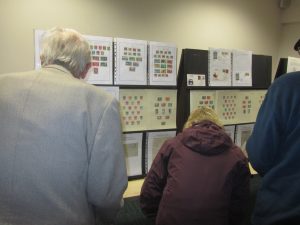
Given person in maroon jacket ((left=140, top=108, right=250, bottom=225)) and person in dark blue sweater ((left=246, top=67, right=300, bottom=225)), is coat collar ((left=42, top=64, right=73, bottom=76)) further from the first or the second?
person in dark blue sweater ((left=246, top=67, right=300, bottom=225))

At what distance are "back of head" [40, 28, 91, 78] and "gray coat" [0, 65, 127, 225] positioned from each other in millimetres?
57

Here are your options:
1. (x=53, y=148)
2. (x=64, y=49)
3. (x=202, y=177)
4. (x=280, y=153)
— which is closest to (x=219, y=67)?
(x=202, y=177)

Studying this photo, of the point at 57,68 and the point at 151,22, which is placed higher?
the point at 151,22

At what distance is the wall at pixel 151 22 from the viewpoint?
2.36m

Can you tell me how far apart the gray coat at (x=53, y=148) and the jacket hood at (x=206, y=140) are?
1.84 feet

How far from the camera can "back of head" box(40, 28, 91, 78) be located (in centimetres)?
123

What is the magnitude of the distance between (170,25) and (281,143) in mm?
2016

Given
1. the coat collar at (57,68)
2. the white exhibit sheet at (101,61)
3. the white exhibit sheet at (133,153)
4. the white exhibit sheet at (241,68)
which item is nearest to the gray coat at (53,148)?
the coat collar at (57,68)

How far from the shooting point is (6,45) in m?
2.32

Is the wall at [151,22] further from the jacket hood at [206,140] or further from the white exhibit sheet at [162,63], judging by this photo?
the jacket hood at [206,140]

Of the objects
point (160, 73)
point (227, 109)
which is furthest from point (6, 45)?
point (227, 109)

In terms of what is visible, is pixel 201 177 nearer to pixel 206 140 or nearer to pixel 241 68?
pixel 206 140

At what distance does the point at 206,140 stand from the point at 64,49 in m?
0.84

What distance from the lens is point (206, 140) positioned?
1.62 meters
